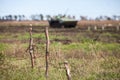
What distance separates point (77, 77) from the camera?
10.2 m

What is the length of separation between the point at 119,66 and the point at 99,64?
3.51ft

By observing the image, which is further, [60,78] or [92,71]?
[92,71]

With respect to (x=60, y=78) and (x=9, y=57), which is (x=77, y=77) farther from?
(x=9, y=57)

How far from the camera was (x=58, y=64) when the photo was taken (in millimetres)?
12297


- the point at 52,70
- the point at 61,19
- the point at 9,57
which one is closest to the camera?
the point at 52,70

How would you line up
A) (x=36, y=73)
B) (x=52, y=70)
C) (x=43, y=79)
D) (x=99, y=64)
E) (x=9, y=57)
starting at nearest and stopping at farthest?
1. (x=43, y=79)
2. (x=36, y=73)
3. (x=52, y=70)
4. (x=99, y=64)
5. (x=9, y=57)

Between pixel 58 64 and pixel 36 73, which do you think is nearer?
pixel 36 73

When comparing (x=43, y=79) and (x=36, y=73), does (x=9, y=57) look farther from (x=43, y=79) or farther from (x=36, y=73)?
(x=43, y=79)

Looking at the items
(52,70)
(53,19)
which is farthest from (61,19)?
(52,70)

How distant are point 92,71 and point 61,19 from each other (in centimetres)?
3525

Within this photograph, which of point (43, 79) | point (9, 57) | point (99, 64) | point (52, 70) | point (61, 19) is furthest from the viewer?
point (61, 19)

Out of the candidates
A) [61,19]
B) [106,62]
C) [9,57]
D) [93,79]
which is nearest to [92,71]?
[93,79]

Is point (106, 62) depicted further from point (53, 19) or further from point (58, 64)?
point (53, 19)

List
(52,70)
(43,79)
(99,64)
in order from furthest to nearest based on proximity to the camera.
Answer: (99,64) < (52,70) < (43,79)
